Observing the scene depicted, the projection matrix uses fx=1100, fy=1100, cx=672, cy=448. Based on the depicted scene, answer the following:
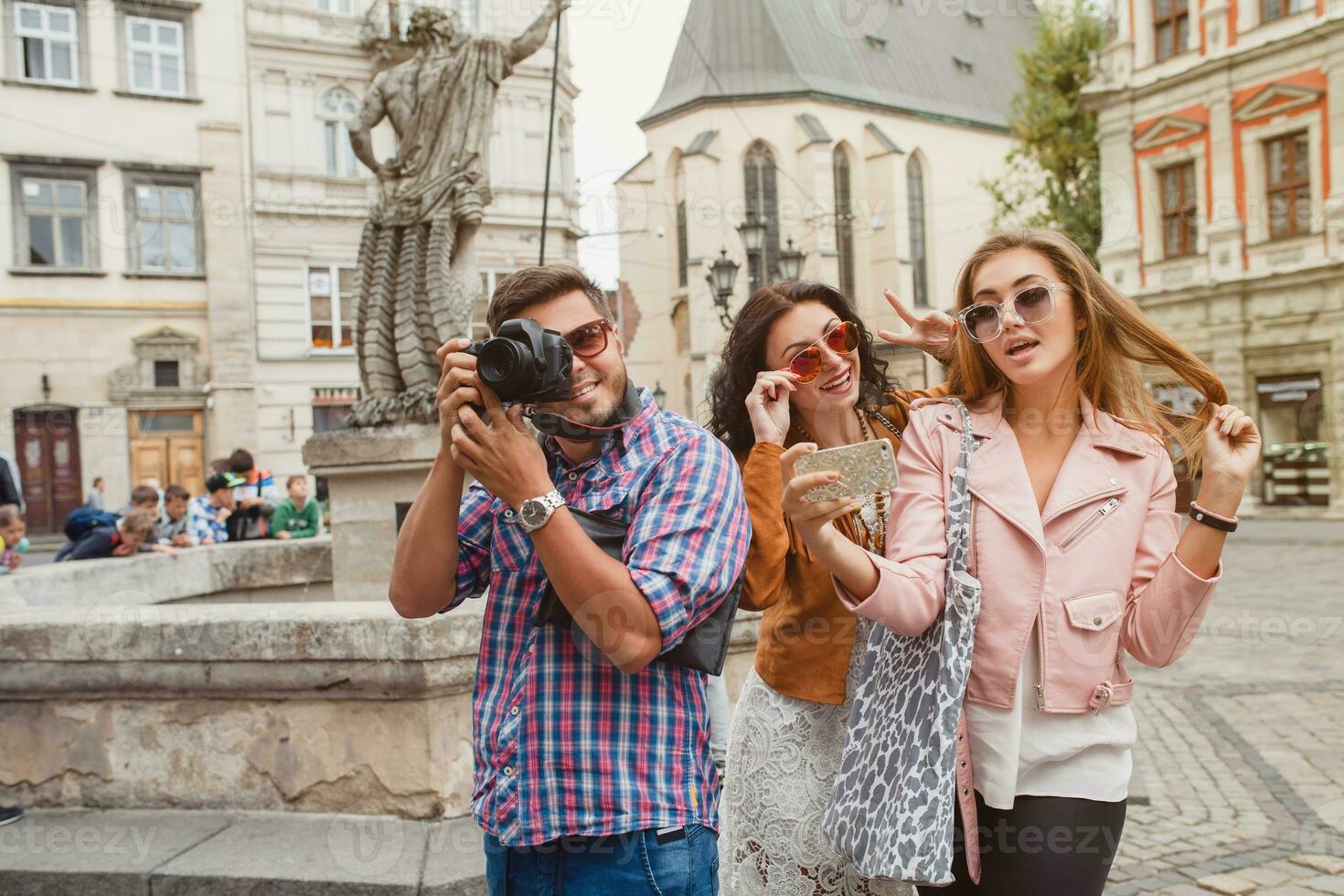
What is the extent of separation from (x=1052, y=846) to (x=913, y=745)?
29 cm

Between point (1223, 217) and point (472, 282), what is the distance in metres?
21.8

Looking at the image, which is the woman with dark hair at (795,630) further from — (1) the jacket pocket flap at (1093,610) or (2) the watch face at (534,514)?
(2) the watch face at (534,514)

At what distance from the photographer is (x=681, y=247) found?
40.5 metres

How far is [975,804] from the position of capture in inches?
76.6

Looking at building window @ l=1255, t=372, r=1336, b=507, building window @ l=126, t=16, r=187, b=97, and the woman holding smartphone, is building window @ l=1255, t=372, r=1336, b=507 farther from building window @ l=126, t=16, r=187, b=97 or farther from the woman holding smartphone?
building window @ l=126, t=16, r=187, b=97

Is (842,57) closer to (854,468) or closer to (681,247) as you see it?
(681,247)

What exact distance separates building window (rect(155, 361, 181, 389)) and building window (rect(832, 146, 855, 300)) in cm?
2334

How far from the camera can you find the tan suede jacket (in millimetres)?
2164

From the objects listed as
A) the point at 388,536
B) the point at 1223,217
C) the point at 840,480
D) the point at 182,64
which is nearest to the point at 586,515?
the point at 840,480

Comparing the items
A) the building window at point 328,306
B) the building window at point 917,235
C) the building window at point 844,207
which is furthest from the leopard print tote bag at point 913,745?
the building window at point 917,235

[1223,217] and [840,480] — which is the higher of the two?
[1223,217]

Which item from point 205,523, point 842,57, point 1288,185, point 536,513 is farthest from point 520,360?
point 842,57

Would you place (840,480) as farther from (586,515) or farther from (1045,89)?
(1045,89)

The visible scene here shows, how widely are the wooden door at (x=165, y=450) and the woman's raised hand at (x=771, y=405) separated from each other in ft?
81.8
